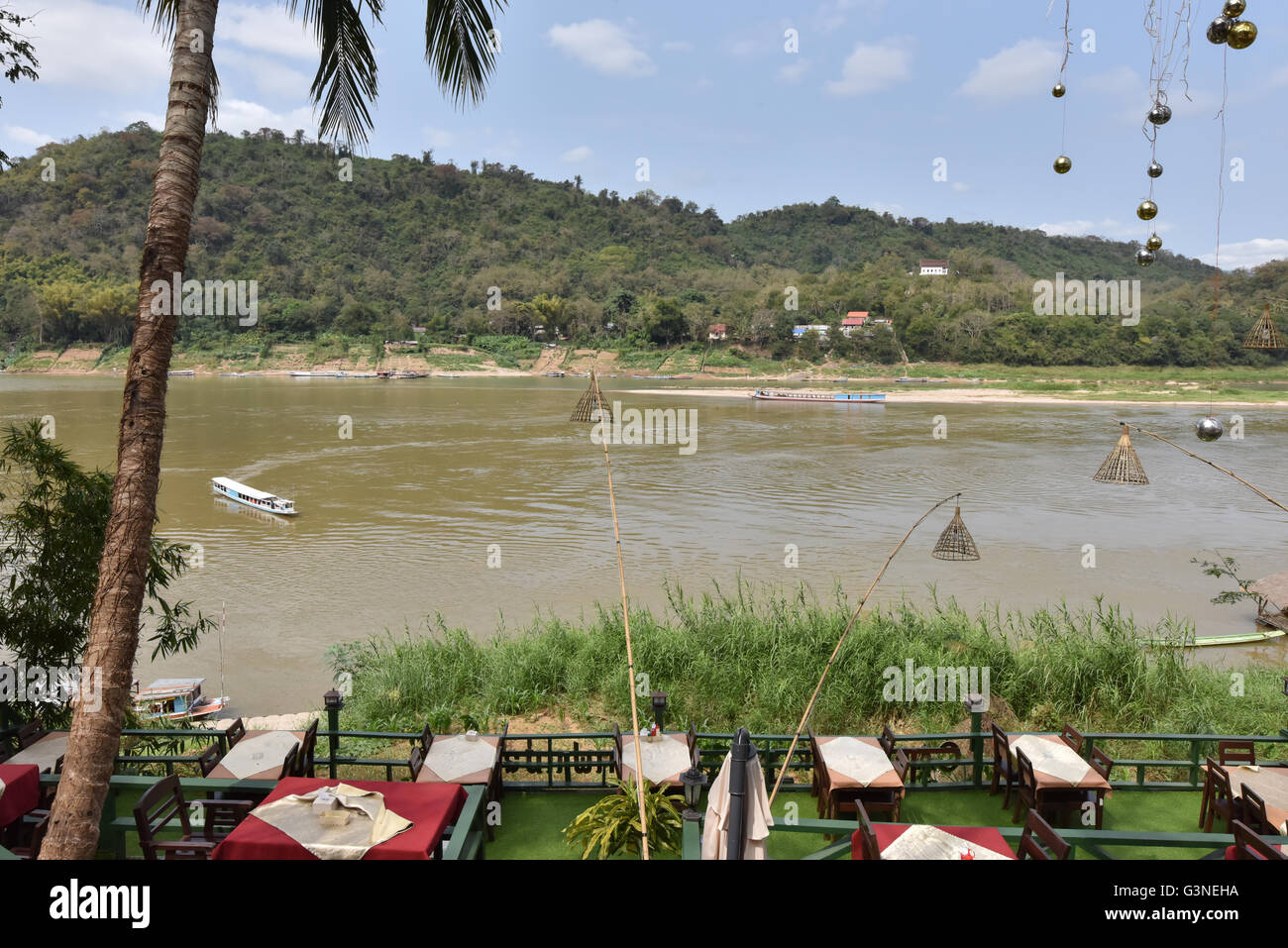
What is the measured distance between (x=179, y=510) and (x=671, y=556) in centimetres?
1359

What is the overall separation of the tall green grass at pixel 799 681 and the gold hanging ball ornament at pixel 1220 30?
5.36 meters

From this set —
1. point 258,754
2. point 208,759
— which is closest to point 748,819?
point 258,754

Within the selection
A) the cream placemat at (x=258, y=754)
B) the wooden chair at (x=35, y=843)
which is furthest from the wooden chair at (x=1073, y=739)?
the wooden chair at (x=35, y=843)

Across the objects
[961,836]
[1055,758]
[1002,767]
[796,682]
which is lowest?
[796,682]

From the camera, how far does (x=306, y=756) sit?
5051 millimetres

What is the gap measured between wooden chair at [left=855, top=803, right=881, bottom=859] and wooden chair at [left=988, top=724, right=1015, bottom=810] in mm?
1779

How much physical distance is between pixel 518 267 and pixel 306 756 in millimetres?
106499

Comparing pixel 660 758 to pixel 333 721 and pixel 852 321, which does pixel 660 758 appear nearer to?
pixel 333 721

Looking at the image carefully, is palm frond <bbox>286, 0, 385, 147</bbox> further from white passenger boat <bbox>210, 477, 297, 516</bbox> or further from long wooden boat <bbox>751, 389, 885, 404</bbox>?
long wooden boat <bbox>751, 389, 885, 404</bbox>

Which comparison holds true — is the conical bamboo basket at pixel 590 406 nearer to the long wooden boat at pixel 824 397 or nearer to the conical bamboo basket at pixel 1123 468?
the conical bamboo basket at pixel 1123 468

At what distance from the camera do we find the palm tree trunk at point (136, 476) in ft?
10.8

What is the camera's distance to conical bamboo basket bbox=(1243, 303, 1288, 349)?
5.29 m
